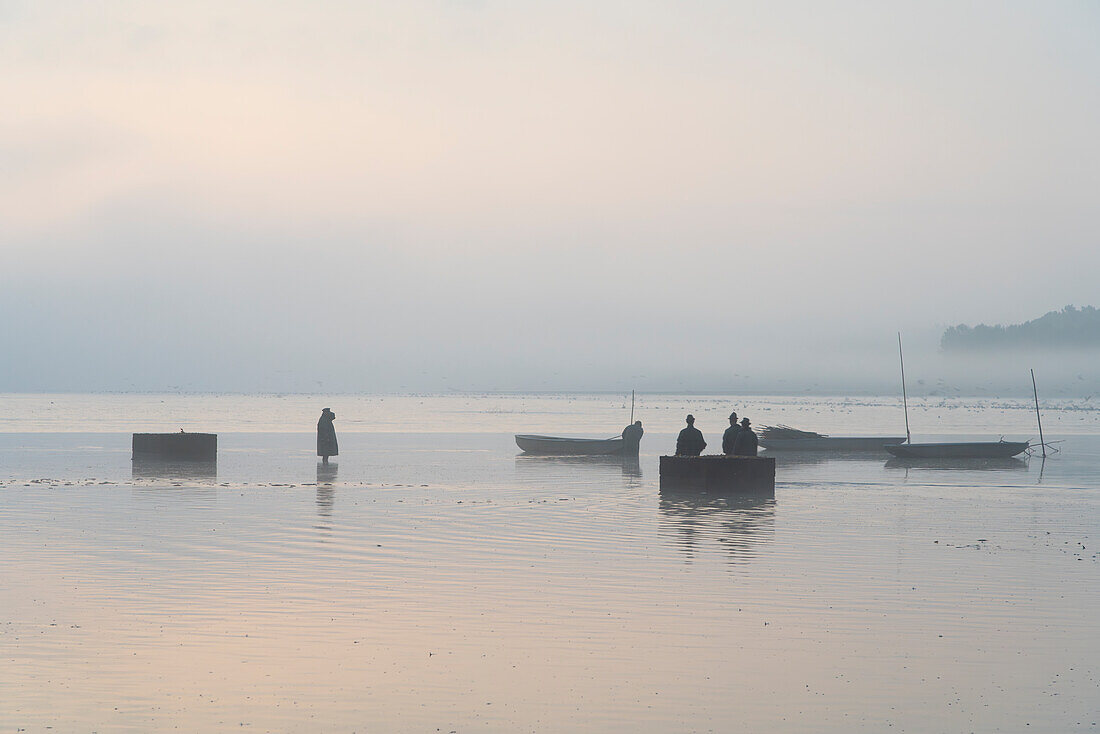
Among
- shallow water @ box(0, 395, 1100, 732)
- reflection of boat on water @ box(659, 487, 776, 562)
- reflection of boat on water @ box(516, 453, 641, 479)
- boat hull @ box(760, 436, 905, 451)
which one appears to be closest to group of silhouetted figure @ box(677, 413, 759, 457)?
reflection of boat on water @ box(659, 487, 776, 562)

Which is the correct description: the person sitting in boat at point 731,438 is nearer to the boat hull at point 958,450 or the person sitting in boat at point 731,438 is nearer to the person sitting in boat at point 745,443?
the person sitting in boat at point 745,443

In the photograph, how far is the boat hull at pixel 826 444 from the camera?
4831 cm

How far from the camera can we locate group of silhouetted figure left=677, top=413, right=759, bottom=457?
26.5 m

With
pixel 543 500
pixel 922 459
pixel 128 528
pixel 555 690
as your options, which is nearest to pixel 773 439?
pixel 922 459

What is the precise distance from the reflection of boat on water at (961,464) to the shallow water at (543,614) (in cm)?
1516

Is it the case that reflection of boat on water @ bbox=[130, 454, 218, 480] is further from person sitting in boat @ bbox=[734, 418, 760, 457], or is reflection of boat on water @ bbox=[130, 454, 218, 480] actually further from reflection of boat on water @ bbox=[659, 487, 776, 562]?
person sitting in boat @ bbox=[734, 418, 760, 457]

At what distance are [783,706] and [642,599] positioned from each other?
13.5ft

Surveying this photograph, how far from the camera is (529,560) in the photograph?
15.3 m

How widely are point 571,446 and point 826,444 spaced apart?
1113cm

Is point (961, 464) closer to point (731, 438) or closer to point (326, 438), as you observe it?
point (731, 438)

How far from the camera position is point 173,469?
32562 millimetres

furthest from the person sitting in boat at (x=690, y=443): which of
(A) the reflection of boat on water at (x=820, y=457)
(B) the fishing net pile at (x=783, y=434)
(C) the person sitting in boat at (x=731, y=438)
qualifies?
(B) the fishing net pile at (x=783, y=434)

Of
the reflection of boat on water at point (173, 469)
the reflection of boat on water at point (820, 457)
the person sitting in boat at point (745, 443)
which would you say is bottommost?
the reflection of boat on water at point (820, 457)

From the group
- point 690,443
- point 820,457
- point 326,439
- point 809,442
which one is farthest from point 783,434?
point 690,443
